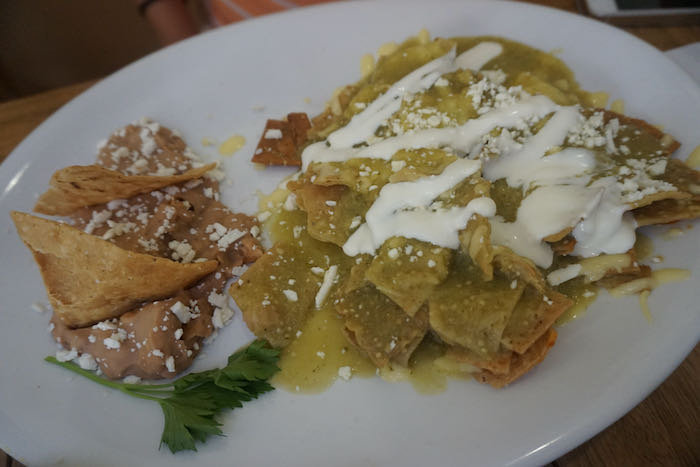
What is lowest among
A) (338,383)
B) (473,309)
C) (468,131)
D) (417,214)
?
(338,383)

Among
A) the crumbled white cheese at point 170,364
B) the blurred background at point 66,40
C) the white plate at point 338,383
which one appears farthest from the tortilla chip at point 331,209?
the blurred background at point 66,40

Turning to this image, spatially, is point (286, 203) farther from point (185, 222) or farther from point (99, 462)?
point (99, 462)

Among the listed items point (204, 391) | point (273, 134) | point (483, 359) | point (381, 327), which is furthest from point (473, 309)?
point (273, 134)

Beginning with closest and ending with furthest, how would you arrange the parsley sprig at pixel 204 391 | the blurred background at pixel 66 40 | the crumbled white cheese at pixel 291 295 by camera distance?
1. the parsley sprig at pixel 204 391
2. the crumbled white cheese at pixel 291 295
3. the blurred background at pixel 66 40

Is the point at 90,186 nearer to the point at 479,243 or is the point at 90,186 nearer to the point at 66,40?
the point at 479,243

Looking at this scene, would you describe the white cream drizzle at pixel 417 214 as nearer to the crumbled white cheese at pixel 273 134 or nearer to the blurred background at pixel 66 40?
the crumbled white cheese at pixel 273 134
